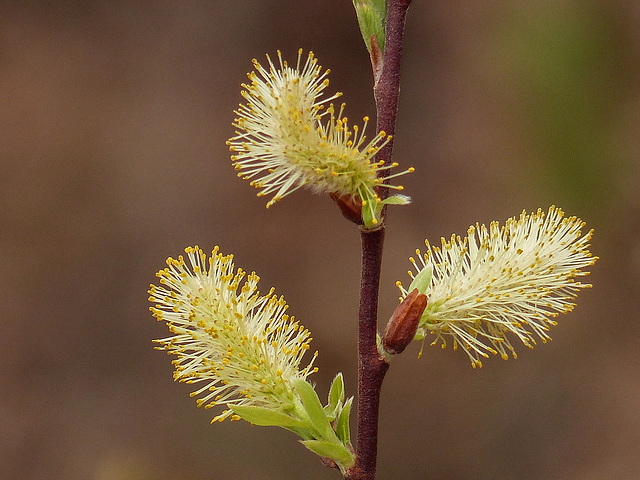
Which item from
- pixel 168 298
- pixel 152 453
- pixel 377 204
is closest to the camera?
pixel 377 204

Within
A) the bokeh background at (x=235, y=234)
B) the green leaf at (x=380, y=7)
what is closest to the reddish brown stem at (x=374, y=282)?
the green leaf at (x=380, y=7)

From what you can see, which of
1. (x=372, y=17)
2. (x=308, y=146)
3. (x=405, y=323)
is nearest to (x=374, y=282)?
(x=405, y=323)

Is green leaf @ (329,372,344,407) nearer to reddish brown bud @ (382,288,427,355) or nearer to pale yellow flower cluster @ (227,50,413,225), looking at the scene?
reddish brown bud @ (382,288,427,355)

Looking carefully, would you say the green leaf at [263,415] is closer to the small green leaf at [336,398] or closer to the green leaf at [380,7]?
the small green leaf at [336,398]

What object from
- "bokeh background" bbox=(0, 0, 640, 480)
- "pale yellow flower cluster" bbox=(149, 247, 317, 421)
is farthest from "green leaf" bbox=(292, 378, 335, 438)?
"bokeh background" bbox=(0, 0, 640, 480)

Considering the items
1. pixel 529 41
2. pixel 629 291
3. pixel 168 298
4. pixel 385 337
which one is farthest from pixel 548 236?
pixel 629 291

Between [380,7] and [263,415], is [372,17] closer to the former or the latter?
[380,7]

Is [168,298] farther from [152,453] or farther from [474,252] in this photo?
[152,453]
